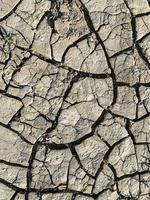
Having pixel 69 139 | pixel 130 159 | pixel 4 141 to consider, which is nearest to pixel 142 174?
pixel 130 159

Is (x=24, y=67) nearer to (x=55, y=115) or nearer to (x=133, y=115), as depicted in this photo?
(x=55, y=115)

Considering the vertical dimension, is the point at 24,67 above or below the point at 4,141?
above

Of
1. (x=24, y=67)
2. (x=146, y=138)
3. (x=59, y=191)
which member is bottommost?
(x=59, y=191)

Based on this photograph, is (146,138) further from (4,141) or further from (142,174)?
(4,141)

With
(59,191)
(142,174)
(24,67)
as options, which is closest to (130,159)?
(142,174)

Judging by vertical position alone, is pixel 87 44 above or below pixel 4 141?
above

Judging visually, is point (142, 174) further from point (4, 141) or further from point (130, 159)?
point (4, 141)
